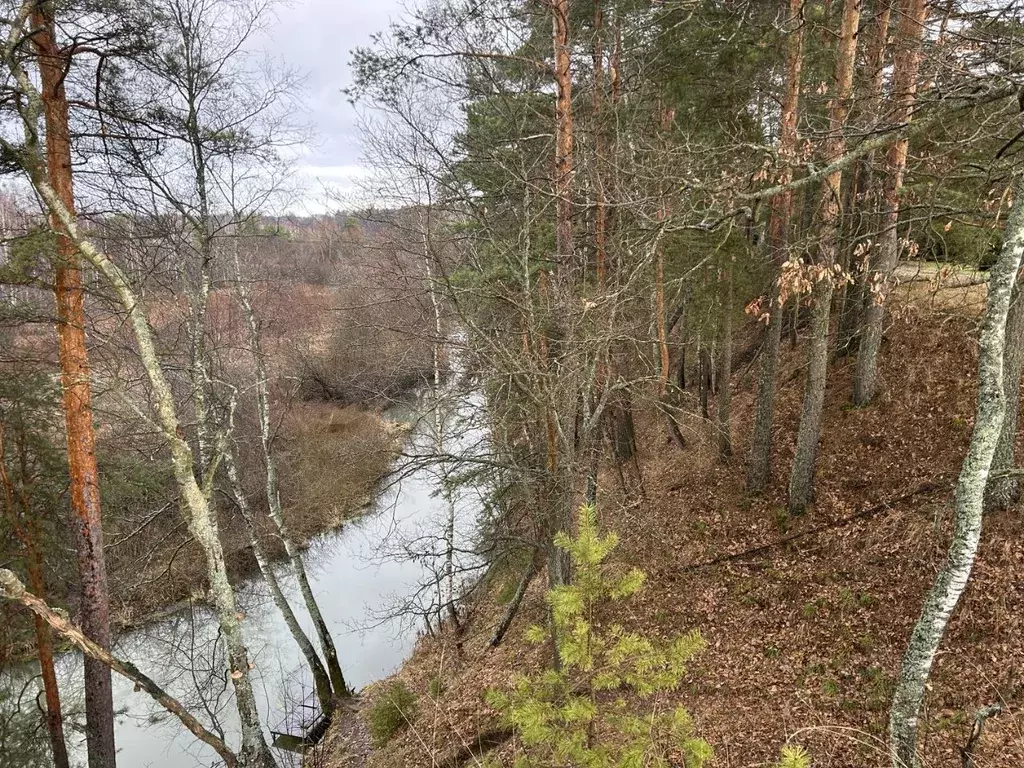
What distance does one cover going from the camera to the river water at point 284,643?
9648 mm

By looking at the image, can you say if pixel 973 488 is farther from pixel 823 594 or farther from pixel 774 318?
pixel 774 318

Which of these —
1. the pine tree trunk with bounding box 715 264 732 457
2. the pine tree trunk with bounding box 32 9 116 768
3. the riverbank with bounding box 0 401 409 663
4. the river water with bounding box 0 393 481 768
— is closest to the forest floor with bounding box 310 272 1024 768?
the pine tree trunk with bounding box 715 264 732 457

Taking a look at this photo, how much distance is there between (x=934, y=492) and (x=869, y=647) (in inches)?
103

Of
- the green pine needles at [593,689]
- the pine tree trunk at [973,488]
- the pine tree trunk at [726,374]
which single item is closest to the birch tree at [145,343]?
the green pine needles at [593,689]

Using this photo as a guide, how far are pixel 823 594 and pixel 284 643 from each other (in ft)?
36.1

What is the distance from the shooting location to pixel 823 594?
276 inches

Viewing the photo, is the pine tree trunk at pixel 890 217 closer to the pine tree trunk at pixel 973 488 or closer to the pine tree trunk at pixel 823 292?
the pine tree trunk at pixel 823 292

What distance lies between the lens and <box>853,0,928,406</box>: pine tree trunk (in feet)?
15.5

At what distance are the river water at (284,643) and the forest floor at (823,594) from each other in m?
1.58

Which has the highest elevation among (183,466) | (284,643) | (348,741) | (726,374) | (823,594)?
(183,466)

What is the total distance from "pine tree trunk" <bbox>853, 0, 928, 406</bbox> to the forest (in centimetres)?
10

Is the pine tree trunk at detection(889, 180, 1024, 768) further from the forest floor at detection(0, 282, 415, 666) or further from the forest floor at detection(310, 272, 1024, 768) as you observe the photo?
the forest floor at detection(0, 282, 415, 666)

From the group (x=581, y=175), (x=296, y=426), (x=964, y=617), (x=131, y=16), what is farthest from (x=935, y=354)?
(x=296, y=426)

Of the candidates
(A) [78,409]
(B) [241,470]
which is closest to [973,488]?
(A) [78,409]
